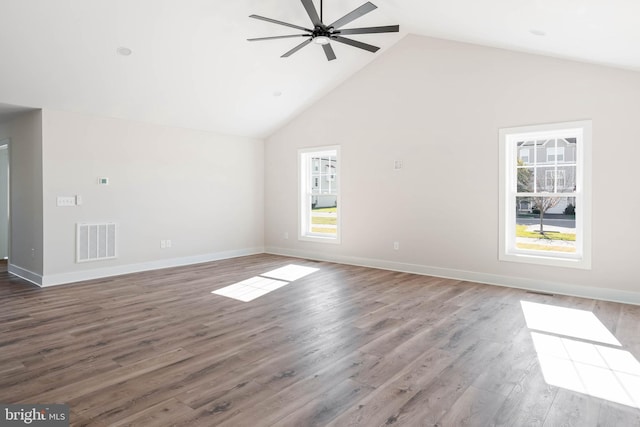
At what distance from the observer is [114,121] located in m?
5.85

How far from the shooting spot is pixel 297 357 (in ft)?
9.68

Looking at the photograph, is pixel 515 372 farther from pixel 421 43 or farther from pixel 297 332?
pixel 421 43

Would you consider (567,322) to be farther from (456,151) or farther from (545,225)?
(456,151)

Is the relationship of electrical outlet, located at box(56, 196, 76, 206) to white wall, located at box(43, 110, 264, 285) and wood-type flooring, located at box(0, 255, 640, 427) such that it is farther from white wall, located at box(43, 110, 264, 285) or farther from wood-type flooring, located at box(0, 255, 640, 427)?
wood-type flooring, located at box(0, 255, 640, 427)

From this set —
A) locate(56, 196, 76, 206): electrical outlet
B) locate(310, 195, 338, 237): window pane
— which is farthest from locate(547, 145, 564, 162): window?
locate(56, 196, 76, 206): electrical outlet

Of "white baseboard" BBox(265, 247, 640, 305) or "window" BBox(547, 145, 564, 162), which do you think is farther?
"window" BBox(547, 145, 564, 162)

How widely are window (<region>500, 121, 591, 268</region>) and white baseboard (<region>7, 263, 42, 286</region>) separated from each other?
6.42m

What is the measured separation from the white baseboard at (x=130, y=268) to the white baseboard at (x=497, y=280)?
1.71m

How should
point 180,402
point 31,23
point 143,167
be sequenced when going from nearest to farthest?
1. point 180,402
2. point 31,23
3. point 143,167

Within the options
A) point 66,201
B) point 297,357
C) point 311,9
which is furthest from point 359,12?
point 66,201

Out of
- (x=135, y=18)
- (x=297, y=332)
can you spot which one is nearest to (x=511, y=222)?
(x=297, y=332)

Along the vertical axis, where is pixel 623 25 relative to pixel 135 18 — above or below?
below

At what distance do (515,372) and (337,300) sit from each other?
2.19m

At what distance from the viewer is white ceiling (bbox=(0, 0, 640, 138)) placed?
3709 millimetres
